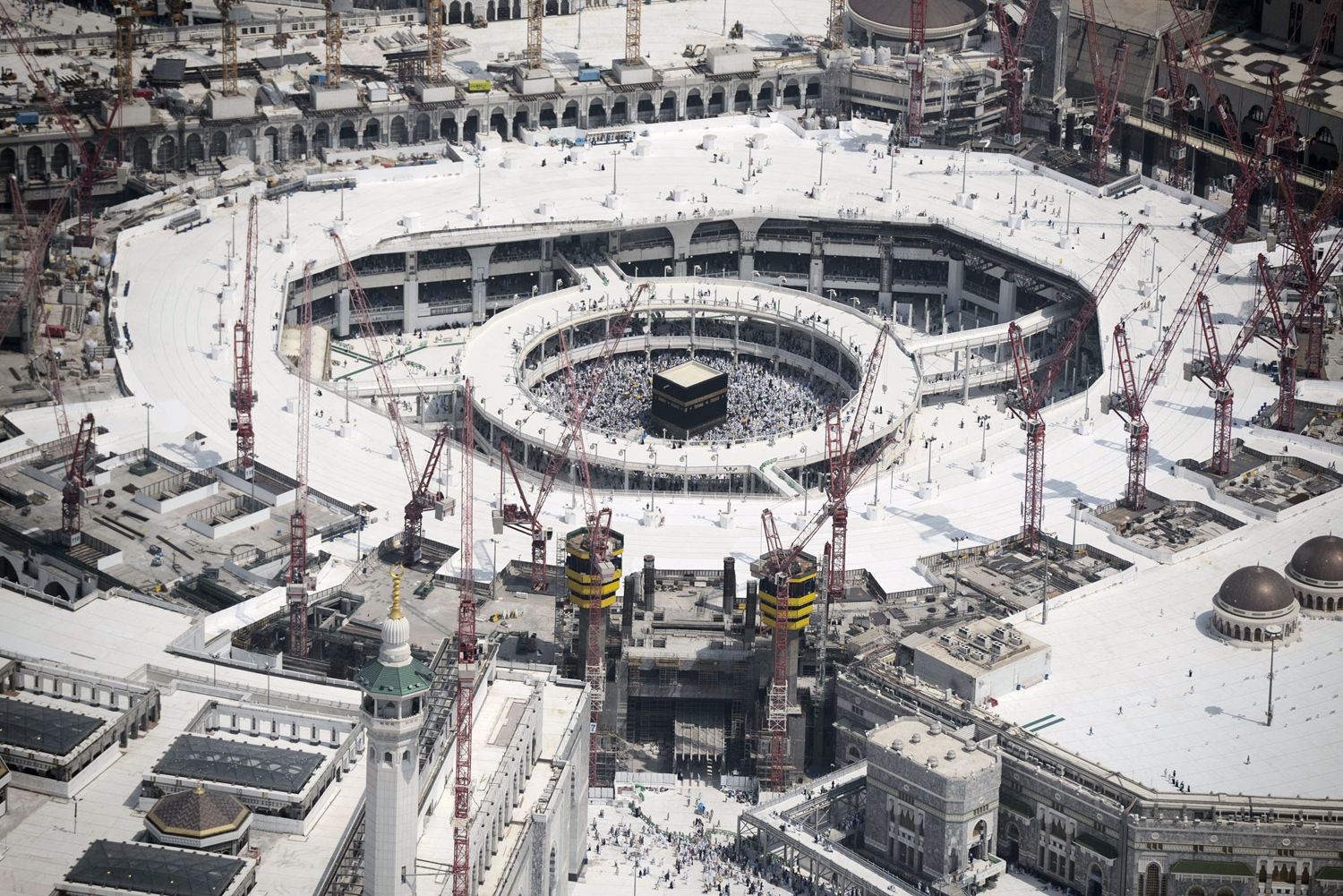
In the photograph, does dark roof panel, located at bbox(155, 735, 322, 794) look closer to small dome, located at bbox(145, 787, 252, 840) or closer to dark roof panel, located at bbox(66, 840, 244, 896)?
small dome, located at bbox(145, 787, 252, 840)

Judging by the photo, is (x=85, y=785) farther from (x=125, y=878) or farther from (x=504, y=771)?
(x=504, y=771)

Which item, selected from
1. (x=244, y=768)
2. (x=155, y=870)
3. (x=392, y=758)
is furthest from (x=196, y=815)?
(x=392, y=758)

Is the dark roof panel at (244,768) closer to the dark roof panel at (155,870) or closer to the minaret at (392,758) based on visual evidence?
the dark roof panel at (155,870)

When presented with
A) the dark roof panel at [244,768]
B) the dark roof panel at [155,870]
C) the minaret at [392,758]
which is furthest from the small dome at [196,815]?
the minaret at [392,758]

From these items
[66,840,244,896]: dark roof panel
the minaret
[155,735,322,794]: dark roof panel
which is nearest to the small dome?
[66,840,244,896]: dark roof panel

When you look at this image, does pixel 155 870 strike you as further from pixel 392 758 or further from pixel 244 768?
pixel 392 758

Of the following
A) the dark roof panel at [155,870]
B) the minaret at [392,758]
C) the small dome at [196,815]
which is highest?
the minaret at [392,758]
